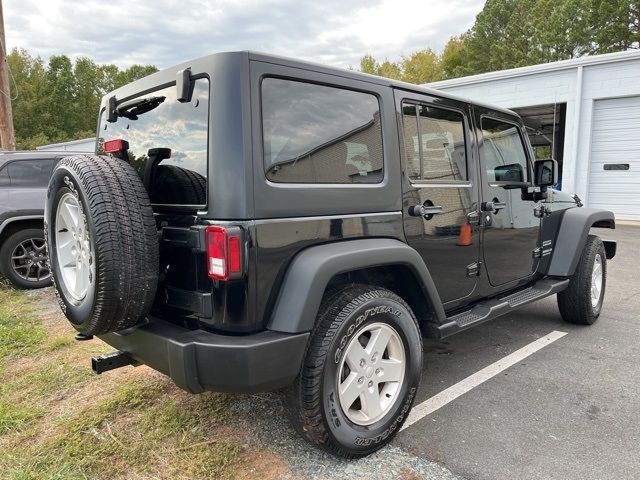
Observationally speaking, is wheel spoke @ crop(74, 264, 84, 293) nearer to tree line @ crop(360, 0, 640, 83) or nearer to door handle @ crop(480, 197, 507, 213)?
door handle @ crop(480, 197, 507, 213)

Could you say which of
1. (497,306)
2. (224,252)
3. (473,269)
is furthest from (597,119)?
(224,252)

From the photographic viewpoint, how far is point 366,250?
2.34 meters

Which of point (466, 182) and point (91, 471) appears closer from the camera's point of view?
point (91, 471)

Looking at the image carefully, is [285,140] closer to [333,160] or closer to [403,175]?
[333,160]

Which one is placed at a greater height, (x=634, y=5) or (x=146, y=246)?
(x=634, y=5)

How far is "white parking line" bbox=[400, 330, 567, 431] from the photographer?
2.94 m

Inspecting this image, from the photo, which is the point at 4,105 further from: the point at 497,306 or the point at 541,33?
the point at 541,33

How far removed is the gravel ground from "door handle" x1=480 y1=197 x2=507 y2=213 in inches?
69.6

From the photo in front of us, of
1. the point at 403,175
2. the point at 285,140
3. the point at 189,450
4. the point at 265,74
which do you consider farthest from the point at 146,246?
the point at 403,175

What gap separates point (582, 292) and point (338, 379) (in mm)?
3110

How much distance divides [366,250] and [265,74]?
963 mm

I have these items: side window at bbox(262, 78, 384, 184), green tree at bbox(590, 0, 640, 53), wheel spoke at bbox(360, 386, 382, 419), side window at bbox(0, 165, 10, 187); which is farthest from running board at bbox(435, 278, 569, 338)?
green tree at bbox(590, 0, 640, 53)

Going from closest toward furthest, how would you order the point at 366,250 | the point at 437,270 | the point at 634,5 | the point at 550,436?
the point at 366,250, the point at 550,436, the point at 437,270, the point at 634,5

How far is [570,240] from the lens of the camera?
14.0 feet
